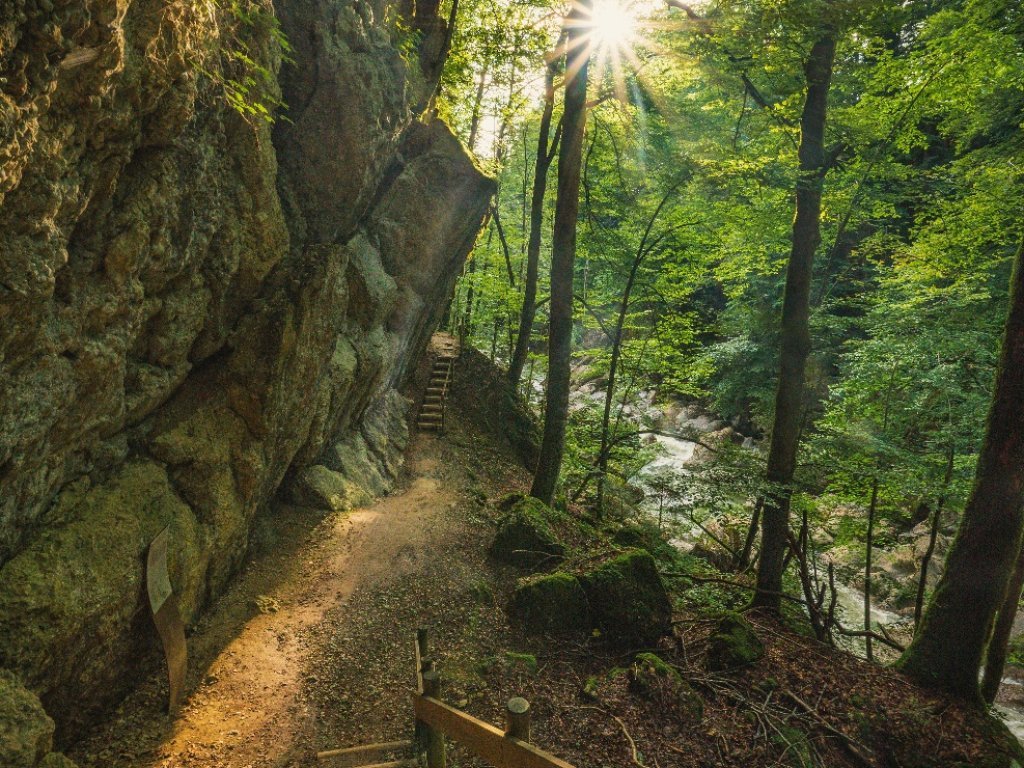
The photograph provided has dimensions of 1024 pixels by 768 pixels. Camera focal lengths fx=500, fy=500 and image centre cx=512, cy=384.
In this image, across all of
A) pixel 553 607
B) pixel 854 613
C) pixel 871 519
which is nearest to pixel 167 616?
pixel 553 607

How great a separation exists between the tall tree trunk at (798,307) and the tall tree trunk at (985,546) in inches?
82.3

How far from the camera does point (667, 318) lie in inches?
574

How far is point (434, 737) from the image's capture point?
4758 millimetres

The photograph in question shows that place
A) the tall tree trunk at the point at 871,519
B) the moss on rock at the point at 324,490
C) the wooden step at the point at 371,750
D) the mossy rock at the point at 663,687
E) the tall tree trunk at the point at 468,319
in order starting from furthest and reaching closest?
the tall tree trunk at the point at 468,319 < the moss on rock at the point at 324,490 < the tall tree trunk at the point at 871,519 < the mossy rock at the point at 663,687 < the wooden step at the point at 371,750

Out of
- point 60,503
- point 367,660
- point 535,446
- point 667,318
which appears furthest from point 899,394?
point 60,503

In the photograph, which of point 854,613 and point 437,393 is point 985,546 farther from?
point 437,393

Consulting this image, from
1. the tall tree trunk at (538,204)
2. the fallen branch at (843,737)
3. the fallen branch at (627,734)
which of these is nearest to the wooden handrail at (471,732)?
the fallen branch at (627,734)

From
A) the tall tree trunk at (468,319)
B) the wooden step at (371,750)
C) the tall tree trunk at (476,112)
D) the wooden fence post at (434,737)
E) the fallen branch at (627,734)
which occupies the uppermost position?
the tall tree trunk at (476,112)

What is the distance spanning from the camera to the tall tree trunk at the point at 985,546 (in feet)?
20.7

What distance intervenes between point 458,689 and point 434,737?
5.01ft

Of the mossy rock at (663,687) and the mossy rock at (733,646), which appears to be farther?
the mossy rock at (733,646)

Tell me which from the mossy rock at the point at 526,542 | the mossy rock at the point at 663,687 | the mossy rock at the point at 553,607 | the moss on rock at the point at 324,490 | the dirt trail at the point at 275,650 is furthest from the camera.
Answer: the moss on rock at the point at 324,490

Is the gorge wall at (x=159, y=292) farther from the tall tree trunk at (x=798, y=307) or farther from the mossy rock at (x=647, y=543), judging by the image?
the tall tree trunk at (x=798, y=307)

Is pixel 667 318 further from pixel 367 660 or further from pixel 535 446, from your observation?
pixel 367 660
